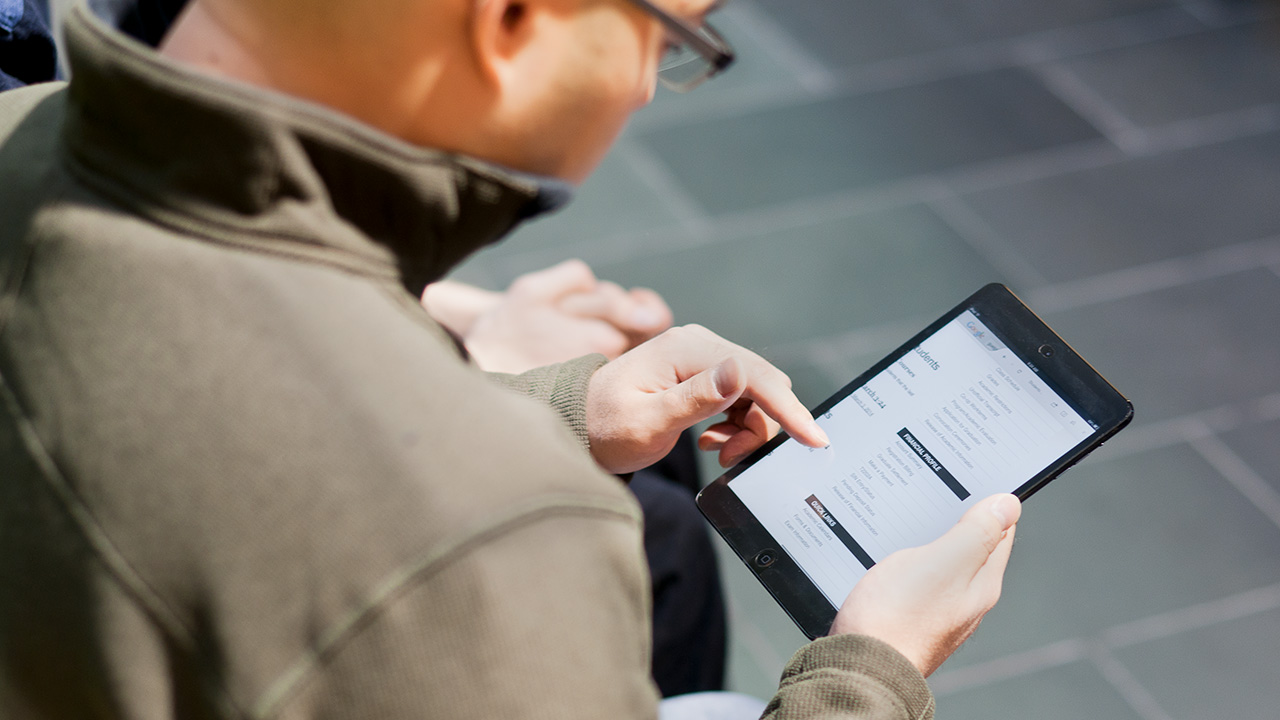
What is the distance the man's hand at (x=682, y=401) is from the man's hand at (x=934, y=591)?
0.14m

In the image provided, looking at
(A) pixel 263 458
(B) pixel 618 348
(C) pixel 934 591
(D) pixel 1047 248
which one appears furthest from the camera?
(D) pixel 1047 248

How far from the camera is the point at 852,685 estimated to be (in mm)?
697

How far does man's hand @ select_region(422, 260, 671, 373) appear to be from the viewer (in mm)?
1274

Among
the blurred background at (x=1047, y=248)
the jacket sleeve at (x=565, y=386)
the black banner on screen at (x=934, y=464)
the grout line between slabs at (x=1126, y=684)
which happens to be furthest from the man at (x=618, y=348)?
the grout line between slabs at (x=1126, y=684)

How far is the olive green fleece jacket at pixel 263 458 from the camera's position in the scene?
0.51 metres

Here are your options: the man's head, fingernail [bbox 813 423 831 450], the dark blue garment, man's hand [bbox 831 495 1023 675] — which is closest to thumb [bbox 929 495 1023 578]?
man's hand [bbox 831 495 1023 675]

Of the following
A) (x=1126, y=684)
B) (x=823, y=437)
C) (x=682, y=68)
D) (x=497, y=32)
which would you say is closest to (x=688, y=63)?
(x=682, y=68)

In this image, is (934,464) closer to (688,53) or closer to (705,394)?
(705,394)

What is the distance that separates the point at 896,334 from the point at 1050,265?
36 cm

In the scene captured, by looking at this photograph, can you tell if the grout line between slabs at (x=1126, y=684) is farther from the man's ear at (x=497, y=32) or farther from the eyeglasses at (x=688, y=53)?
the man's ear at (x=497, y=32)

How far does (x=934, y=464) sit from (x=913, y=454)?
0.06 feet

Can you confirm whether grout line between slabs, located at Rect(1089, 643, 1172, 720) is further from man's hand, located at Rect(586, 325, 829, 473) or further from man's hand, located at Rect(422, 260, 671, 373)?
man's hand, located at Rect(586, 325, 829, 473)

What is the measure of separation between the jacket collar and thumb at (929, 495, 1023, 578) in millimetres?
400

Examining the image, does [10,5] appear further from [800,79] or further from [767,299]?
[800,79]
